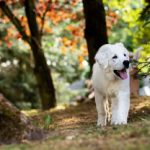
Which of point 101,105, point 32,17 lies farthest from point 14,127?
point 32,17

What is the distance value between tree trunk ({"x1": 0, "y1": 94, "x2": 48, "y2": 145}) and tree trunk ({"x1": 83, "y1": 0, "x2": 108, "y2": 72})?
4.41 meters

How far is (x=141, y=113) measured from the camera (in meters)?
5.70

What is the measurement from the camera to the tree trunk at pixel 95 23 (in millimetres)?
7504

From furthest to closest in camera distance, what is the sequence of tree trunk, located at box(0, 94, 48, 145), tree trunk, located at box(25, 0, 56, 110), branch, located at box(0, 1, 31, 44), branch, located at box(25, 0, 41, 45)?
1. branch, located at box(25, 0, 41, 45)
2. tree trunk, located at box(25, 0, 56, 110)
3. branch, located at box(0, 1, 31, 44)
4. tree trunk, located at box(0, 94, 48, 145)

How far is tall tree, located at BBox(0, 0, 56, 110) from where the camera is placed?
9.89m

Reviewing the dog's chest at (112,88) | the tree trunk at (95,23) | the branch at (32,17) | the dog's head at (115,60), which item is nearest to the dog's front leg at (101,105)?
the dog's chest at (112,88)

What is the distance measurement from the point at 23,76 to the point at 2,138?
12.0m

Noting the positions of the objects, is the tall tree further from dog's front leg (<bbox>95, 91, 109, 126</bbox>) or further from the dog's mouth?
the dog's mouth

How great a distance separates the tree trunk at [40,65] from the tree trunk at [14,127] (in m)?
6.33

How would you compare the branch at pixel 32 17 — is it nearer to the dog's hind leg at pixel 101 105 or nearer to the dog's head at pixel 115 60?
the dog's hind leg at pixel 101 105

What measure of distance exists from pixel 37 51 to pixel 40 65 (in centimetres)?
49

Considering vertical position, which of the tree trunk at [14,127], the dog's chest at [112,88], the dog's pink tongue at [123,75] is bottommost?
the tree trunk at [14,127]

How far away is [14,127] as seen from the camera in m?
3.46

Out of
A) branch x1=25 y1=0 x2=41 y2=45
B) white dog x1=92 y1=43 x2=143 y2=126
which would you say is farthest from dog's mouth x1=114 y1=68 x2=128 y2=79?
branch x1=25 y1=0 x2=41 y2=45
